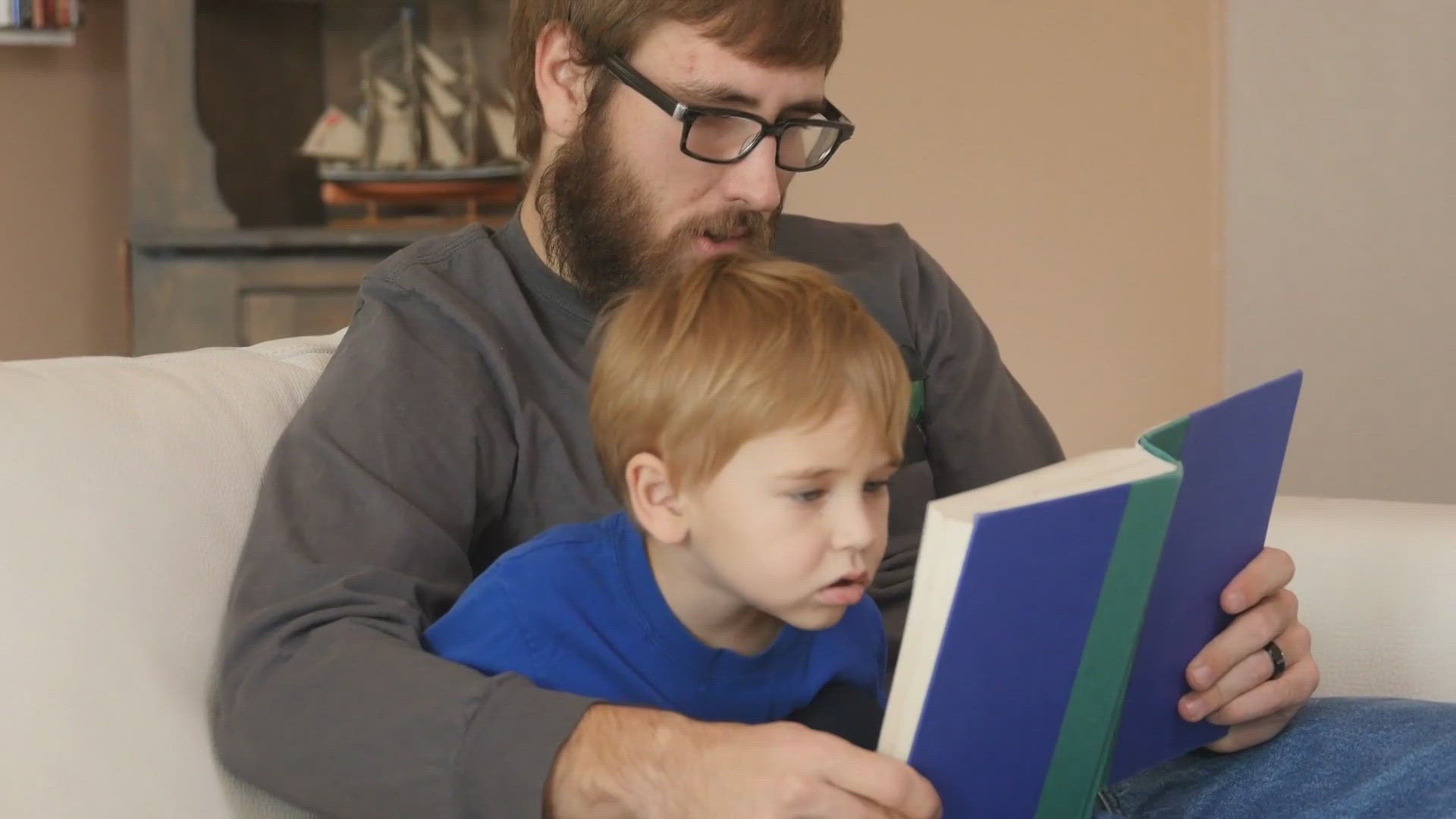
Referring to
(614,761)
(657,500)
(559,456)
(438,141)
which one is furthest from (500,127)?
(614,761)

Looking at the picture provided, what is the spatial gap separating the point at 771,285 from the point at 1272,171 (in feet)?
6.57

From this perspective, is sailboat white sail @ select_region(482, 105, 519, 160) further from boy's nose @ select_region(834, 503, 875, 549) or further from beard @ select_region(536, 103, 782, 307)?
boy's nose @ select_region(834, 503, 875, 549)

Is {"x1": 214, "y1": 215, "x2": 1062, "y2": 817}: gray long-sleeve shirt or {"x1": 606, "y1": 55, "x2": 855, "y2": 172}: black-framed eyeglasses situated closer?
{"x1": 214, "y1": 215, "x2": 1062, "y2": 817}: gray long-sleeve shirt

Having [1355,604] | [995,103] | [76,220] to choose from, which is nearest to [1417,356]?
[995,103]

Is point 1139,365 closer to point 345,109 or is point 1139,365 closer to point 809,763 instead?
point 345,109

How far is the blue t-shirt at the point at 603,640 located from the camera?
3.08 ft

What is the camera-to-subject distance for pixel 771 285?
0.95 meters

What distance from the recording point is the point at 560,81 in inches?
54.7

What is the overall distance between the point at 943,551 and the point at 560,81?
0.79 metres

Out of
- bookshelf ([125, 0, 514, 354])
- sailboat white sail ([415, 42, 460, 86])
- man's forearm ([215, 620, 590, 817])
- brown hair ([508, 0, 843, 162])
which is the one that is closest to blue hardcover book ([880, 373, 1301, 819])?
man's forearm ([215, 620, 590, 817])

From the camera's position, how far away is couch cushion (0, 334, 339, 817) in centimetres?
87

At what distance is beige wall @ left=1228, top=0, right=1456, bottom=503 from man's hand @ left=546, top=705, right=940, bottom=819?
82.5 inches

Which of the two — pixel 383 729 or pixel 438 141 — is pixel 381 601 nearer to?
pixel 383 729

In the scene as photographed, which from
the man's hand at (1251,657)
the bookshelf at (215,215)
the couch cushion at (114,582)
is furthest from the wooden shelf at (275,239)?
the man's hand at (1251,657)
